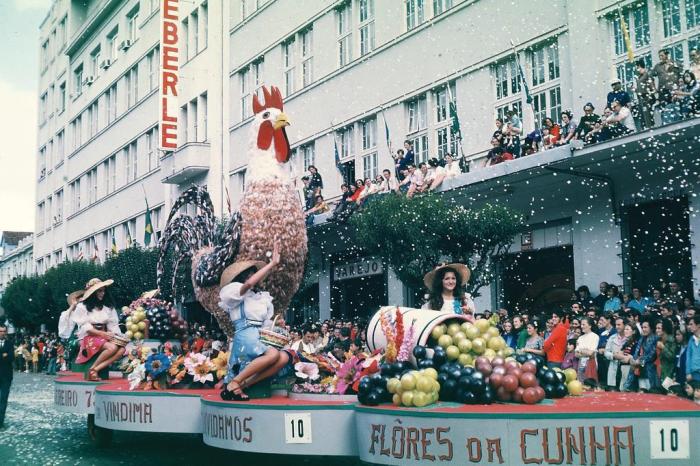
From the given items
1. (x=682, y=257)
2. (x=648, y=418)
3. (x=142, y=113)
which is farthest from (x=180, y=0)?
(x=648, y=418)

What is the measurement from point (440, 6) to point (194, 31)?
14944mm

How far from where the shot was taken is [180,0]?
112 feet

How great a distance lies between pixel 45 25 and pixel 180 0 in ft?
91.2

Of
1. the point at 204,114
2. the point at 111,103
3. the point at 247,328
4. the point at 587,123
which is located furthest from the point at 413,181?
the point at 111,103

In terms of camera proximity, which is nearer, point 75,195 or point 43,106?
point 75,195

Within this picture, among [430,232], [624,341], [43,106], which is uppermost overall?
[43,106]

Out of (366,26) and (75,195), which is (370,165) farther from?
(75,195)

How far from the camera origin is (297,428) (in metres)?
7.16

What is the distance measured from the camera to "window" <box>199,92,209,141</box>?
107ft

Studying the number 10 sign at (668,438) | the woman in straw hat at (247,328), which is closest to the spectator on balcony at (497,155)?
the woman in straw hat at (247,328)

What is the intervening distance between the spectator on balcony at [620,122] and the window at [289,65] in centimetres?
1532

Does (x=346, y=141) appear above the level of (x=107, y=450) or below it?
above

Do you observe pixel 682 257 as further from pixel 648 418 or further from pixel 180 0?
pixel 180 0

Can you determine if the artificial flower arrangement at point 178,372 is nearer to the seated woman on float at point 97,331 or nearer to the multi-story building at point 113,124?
the seated woman on float at point 97,331
